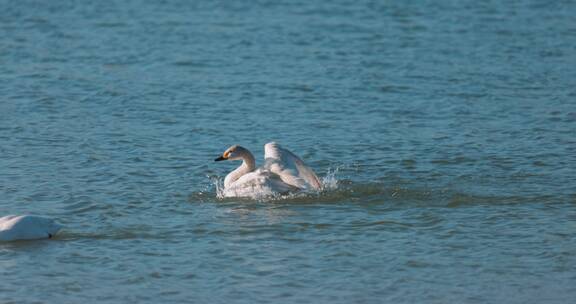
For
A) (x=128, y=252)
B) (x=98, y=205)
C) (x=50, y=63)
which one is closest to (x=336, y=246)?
(x=128, y=252)

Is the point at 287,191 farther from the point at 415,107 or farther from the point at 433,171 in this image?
the point at 415,107

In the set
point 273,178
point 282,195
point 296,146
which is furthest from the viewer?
point 296,146

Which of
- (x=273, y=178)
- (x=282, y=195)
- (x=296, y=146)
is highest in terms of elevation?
(x=296, y=146)

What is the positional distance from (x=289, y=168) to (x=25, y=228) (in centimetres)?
307

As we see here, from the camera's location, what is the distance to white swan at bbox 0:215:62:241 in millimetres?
9688

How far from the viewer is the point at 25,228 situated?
9742 mm

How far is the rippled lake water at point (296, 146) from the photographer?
9094 mm

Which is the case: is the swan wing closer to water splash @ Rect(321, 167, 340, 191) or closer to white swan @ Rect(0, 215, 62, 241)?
water splash @ Rect(321, 167, 340, 191)

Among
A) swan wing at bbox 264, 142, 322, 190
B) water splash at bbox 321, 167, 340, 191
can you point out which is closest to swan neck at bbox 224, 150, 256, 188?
swan wing at bbox 264, 142, 322, 190

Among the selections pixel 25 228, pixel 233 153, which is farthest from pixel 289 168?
pixel 25 228

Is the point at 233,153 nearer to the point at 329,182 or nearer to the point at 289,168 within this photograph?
the point at 289,168

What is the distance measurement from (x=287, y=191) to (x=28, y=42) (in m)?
9.62

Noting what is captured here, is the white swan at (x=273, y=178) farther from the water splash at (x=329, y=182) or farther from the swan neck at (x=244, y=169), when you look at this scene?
the water splash at (x=329, y=182)

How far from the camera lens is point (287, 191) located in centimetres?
1157
